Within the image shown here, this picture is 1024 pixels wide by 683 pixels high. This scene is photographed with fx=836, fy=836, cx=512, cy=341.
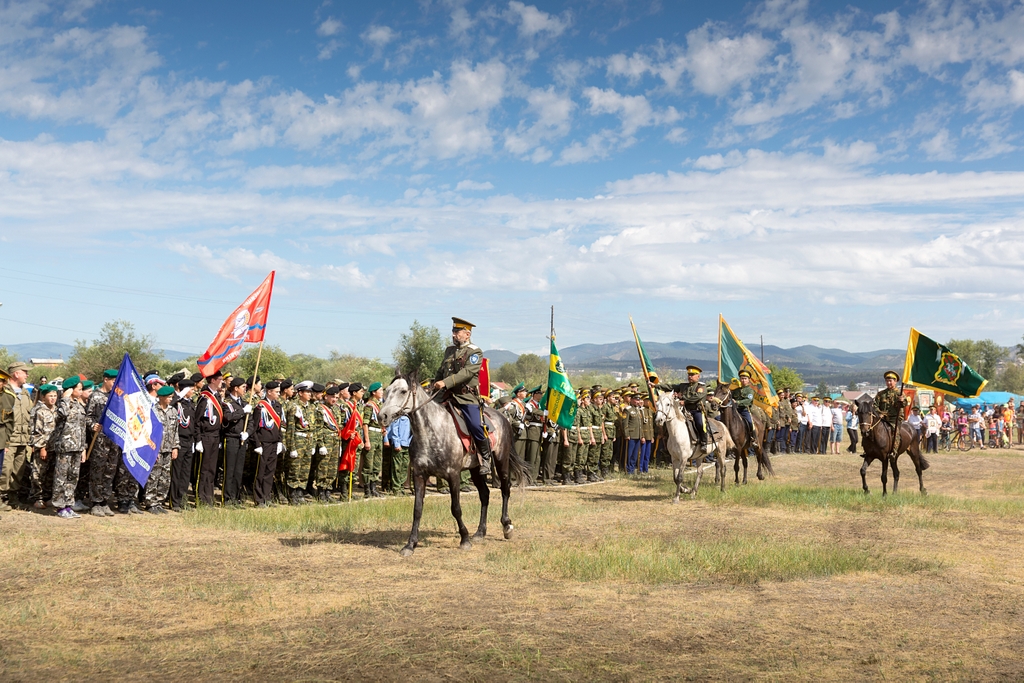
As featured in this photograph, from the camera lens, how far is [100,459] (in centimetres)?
1358

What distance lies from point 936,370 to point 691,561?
11.2m

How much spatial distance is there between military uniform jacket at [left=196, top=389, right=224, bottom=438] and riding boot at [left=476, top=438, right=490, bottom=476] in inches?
215

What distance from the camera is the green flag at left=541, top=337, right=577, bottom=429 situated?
17.5 meters

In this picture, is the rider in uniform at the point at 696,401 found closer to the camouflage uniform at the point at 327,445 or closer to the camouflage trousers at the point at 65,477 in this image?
the camouflage uniform at the point at 327,445

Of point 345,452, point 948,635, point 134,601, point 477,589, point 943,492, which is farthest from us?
point 943,492

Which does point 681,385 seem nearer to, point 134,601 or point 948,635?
point 948,635

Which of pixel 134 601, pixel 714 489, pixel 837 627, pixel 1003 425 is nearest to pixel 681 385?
pixel 714 489

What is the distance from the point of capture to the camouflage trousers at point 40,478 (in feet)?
45.2

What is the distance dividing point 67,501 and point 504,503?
694 cm

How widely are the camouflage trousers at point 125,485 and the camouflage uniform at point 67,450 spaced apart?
0.71m

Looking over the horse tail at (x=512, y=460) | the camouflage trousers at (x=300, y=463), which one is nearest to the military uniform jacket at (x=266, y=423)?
the camouflage trousers at (x=300, y=463)

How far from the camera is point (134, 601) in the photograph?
8219 millimetres

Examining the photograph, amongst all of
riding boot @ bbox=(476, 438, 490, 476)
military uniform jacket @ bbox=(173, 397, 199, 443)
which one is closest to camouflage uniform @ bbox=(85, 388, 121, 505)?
military uniform jacket @ bbox=(173, 397, 199, 443)

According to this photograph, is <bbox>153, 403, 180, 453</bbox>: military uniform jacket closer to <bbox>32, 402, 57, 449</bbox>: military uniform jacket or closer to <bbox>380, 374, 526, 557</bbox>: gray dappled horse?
<bbox>32, 402, 57, 449</bbox>: military uniform jacket
